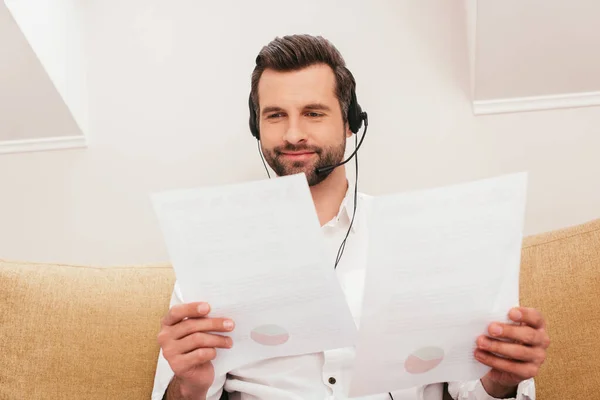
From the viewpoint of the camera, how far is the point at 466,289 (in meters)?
0.79

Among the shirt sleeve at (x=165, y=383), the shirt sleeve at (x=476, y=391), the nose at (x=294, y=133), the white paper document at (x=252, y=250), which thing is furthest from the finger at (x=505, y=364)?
the nose at (x=294, y=133)

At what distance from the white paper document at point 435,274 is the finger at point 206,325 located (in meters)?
0.18

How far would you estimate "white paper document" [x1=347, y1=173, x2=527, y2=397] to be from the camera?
757 millimetres

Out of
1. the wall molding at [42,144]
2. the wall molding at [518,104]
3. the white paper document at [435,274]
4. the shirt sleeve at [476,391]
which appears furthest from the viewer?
the wall molding at [42,144]

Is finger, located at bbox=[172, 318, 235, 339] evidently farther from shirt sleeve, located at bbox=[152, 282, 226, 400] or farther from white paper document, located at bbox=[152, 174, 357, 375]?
shirt sleeve, located at bbox=[152, 282, 226, 400]

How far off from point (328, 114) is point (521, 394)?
66 cm

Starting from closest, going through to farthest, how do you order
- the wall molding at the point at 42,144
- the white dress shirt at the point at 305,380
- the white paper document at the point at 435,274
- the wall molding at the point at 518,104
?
the white paper document at the point at 435,274 → the white dress shirt at the point at 305,380 → the wall molding at the point at 518,104 → the wall molding at the point at 42,144

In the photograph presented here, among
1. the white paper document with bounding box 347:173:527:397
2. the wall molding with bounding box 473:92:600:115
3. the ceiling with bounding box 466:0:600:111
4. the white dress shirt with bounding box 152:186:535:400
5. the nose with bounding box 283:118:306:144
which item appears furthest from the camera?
the wall molding with bounding box 473:92:600:115

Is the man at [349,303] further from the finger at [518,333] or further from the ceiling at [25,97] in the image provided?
the ceiling at [25,97]

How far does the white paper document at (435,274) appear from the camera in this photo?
0.76 meters

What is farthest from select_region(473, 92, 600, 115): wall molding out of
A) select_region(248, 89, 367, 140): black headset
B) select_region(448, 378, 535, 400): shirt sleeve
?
select_region(448, 378, 535, 400): shirt sleeve

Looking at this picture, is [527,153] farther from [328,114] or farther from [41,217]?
[41,217]

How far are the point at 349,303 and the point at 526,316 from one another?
355 millimetres

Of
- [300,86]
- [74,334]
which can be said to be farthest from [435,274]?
[74,334]
